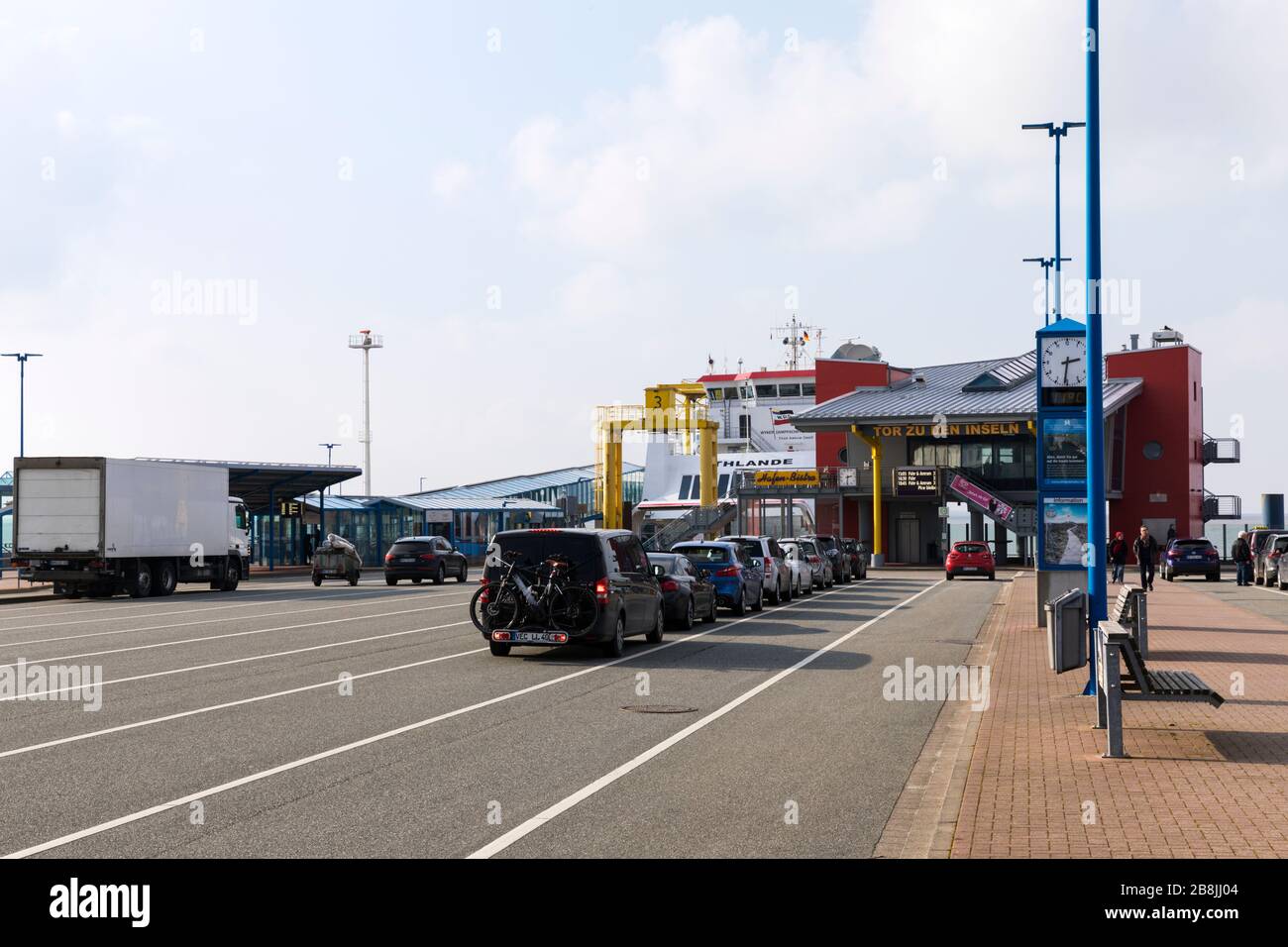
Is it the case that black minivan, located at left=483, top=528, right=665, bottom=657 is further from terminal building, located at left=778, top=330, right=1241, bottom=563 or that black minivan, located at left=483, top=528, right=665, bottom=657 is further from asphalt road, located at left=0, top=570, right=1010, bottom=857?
terminal building, located at left=778, top=330, right=1241, bottom=563

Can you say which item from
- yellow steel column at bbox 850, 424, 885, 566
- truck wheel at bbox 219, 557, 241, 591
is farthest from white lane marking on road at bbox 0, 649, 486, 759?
yellow steel column at bbox 850, 424, 885, 566

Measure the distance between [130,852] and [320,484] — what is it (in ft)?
177

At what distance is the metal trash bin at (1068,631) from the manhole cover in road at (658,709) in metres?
3.33

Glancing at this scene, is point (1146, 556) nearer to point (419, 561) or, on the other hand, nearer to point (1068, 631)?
point (419, 561)

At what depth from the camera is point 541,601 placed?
18438 mm

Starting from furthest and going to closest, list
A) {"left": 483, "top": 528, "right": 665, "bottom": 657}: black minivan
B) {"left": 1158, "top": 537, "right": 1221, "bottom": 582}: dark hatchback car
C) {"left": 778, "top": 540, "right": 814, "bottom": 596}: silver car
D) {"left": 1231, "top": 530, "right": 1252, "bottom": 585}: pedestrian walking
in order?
{"left": 1158, "top": 537, "right": 1221, "bottom": 582}: dark hatchback car
{"left": 1231, "top": 530, "right": 1252, "bottom": 585}: pedestrian walking
{"left": 778, "top": 540, "right": 814, "bottom": 596}: silver car
{"left": 483, "top": 528, "right": 665, "bottom": 657}: black minivan

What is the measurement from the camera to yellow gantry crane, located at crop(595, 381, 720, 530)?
224ft

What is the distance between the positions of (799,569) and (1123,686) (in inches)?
1000

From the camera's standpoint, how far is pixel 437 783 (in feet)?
30.9

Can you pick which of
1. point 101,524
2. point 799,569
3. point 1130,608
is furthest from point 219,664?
point 799,569

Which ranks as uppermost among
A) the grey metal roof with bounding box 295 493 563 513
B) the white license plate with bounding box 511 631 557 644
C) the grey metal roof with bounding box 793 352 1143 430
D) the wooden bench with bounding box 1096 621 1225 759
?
the grey metal roof with bounding box 793 352 1143 430

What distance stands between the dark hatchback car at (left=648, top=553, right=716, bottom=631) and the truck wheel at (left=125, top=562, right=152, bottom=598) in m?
18.1
